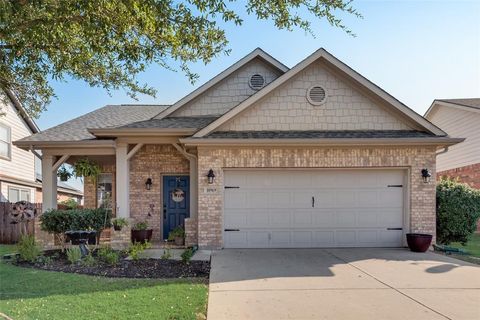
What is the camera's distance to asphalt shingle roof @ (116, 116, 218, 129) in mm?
11844

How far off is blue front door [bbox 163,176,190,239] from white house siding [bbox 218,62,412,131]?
116 inches

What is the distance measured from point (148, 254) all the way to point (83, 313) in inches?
183

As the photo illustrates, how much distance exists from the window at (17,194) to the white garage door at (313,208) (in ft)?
43.9

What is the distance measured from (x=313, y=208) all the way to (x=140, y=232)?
5185 millimetres

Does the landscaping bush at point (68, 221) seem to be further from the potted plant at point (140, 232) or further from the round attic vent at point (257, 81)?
the round attic vent at point (257, 81)

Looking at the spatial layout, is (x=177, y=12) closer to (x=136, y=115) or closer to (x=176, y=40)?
(x=176, y=40)

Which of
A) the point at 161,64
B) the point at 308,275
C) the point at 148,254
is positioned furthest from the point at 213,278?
the point at 161,64

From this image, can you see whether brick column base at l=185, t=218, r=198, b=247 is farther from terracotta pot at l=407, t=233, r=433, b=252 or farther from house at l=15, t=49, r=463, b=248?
terracotta pot at l=407, t=233, r=433, b=252

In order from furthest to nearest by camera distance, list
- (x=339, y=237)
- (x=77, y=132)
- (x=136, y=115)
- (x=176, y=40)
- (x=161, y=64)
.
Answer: (x=136, y=115)
(x=77, y=132)
(x=339, y=237)
(x=161, y=64)
(x=176, y=40)

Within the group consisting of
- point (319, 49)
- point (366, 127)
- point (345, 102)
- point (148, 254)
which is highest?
point (319, 49)

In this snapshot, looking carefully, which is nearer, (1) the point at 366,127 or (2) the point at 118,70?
(2) the point at 118,70

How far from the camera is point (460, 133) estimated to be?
2023 centimetres

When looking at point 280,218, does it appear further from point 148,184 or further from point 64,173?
point 64,173

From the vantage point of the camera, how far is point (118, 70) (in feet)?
24.2
